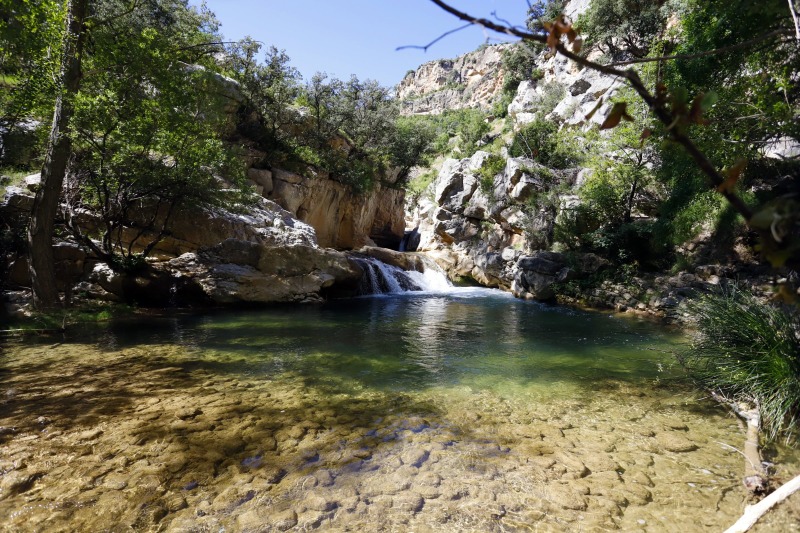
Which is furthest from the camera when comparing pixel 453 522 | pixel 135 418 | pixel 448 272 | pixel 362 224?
pixel 362 224

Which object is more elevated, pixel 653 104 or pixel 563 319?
pixel 653 104

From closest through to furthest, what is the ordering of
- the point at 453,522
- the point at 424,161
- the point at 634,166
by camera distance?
the point at 453,522
the point at 634,166
the point at 424,161

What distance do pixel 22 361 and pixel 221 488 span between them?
5.70m

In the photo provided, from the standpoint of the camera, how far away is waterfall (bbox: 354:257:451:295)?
65.5 ft

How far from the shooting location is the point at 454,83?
96.2 m

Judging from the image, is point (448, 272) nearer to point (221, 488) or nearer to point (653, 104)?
point (221, 488)

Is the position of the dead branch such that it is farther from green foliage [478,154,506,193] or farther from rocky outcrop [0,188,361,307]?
green foliage [478,154,506,193]

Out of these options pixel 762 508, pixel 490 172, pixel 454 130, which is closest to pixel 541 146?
pixel 490 172

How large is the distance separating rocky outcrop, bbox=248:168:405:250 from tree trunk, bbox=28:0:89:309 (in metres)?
10.4

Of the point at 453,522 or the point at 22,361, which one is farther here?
the point at 22,361

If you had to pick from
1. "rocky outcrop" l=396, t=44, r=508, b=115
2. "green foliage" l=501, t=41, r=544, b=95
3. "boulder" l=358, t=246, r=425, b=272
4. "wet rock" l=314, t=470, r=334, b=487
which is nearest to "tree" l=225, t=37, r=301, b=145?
"boulder" l=358, t=246, r=425, b=272

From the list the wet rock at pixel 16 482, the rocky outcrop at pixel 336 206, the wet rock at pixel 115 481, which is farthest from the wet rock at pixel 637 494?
the rocky outcrop at pixel 336 206

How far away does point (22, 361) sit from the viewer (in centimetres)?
682

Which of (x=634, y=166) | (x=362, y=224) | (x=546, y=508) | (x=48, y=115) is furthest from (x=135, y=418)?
(x=362, y=224)
